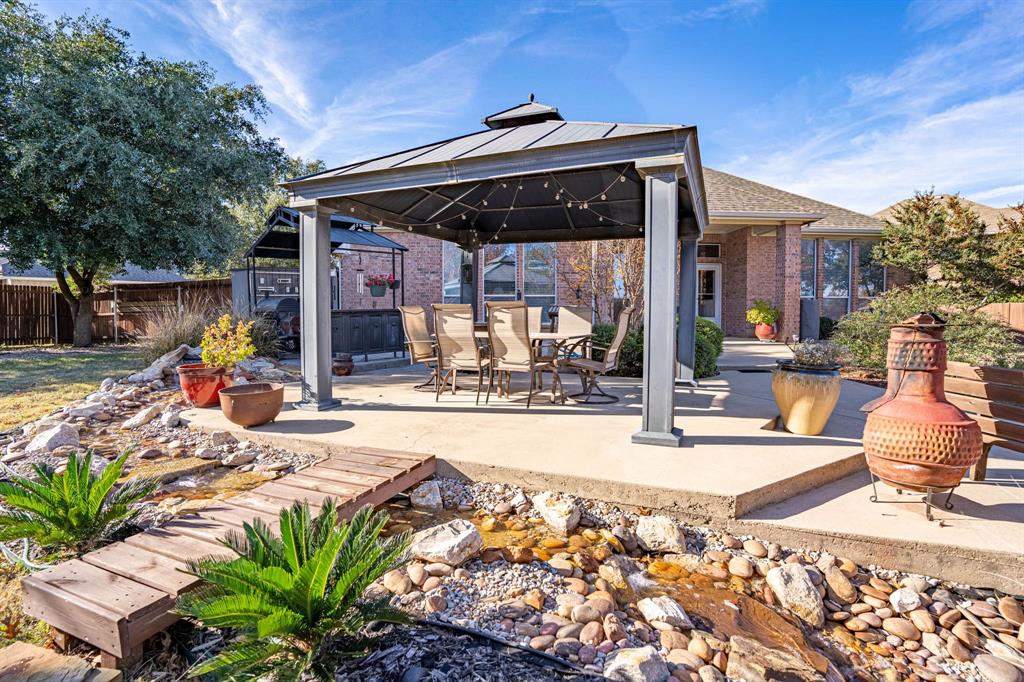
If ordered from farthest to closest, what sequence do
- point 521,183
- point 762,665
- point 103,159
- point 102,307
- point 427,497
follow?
point 102,307 → point 103,159 → point 521,183 → point 427,497 → point 762,665

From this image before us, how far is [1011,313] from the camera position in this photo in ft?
31.8

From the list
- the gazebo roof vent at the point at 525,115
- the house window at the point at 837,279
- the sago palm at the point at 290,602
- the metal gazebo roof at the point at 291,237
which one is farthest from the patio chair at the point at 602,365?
the house window at the point at 837,279

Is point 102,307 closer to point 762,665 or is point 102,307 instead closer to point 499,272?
point 499,272

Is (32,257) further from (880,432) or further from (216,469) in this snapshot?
(880,432)

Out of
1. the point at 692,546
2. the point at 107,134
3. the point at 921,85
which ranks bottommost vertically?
the point at 692,546

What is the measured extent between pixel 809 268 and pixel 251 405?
1412 centimetres

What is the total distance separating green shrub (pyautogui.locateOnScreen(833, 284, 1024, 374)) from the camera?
6.16 metres

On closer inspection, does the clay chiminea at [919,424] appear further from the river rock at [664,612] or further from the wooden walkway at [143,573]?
the wooden walkway at [143,573]

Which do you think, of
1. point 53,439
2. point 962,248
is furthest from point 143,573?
point 962,248

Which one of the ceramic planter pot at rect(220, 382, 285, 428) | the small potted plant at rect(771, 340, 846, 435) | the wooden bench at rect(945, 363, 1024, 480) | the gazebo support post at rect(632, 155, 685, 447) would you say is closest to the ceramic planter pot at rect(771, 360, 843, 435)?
the small potted plant at rect(771, 340, 846, 435)

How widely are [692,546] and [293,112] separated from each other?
1482 centimetres

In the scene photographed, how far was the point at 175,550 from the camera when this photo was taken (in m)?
2.12

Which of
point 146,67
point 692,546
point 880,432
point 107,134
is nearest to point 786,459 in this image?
point 880,432

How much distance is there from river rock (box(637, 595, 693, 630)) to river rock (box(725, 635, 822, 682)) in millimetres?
187
